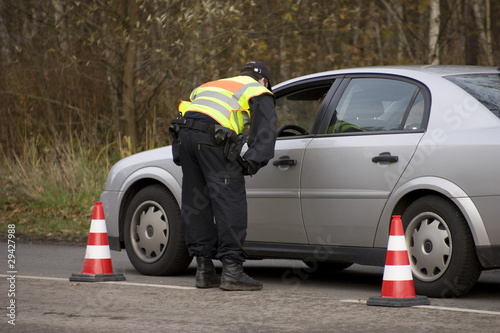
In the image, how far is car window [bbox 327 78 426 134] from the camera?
6057mm

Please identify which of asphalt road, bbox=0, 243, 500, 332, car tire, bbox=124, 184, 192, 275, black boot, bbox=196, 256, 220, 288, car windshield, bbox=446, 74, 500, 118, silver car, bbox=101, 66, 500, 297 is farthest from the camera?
car tire, bbox=124, 184, 192, 275

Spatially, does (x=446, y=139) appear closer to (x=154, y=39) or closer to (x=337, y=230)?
(x=337, y=230)

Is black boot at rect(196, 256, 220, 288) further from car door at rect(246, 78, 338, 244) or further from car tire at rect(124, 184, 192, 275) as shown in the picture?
car tire at rect(124, 184, 192, 275)

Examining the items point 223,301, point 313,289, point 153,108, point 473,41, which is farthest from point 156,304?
point 473,41

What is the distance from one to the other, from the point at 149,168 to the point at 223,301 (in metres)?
1.90

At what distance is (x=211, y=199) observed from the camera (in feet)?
20.7

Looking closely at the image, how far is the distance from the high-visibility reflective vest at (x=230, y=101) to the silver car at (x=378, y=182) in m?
0.45

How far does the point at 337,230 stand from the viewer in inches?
245

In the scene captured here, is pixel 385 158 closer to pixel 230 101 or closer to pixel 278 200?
pixel 278 200

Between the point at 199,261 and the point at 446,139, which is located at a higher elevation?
the point at 446,139

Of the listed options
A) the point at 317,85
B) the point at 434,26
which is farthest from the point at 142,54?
the point at 317,85

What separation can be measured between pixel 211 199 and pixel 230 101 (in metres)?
0.73

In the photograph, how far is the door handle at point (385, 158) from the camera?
19.4 ft

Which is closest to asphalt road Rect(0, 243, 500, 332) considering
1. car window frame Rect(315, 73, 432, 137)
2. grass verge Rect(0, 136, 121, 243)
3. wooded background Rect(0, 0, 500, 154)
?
car window frame Rect(315, 73, 432, 137)
